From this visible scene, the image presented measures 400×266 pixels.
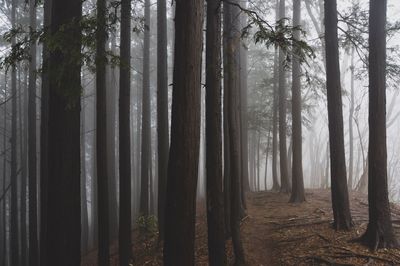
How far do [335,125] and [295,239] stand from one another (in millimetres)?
2951

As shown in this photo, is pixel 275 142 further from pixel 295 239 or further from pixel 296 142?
pixel 295 239

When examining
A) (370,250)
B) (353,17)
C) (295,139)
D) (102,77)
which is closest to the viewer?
(370,250)

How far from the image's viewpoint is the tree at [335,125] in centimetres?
992

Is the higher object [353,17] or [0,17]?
[0,17]

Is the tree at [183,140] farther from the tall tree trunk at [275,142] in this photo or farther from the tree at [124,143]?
the tall tree trunk at [275,142]

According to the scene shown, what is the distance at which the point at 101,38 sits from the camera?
686 centimetres

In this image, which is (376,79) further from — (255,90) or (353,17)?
(255,90)

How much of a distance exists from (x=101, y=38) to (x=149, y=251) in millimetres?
7594

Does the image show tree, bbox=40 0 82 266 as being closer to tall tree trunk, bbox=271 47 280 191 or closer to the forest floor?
the forest floor

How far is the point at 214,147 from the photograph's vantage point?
749cm

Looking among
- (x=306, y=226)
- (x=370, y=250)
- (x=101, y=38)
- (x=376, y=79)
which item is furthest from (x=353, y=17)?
(x=101, y=38)

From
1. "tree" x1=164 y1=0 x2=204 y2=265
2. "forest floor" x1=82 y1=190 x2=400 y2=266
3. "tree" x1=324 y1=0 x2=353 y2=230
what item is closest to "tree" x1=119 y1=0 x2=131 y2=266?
"forest floor" x1=82 y1=190 x2=400 y2=266

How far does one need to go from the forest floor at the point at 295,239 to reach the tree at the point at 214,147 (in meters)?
2.25

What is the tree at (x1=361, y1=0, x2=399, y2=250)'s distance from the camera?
8273mm
